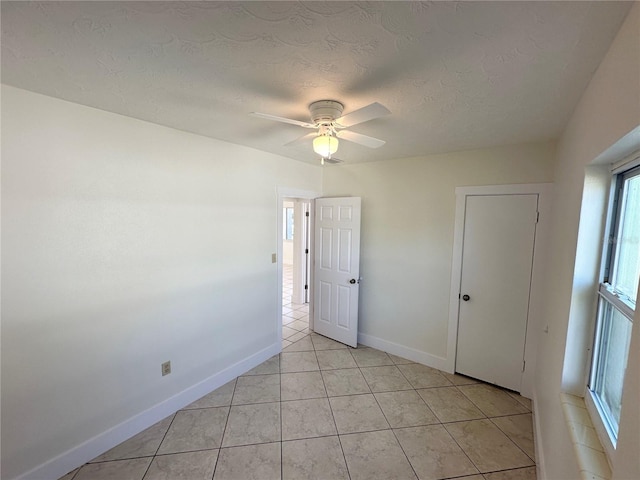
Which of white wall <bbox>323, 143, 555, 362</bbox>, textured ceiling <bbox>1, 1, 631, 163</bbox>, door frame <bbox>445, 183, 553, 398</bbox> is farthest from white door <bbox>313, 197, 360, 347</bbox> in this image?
textured ceiling <bbox>1, 1, 631, 163</bbox>

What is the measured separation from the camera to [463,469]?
185 centimetres

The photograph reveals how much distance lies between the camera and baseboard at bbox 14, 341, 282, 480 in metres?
1.73

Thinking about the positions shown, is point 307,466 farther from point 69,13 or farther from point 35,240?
point 69,13

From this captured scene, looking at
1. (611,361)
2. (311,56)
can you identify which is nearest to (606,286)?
(611,361)

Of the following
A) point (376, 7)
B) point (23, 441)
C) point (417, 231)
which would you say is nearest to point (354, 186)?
point (417, 231)

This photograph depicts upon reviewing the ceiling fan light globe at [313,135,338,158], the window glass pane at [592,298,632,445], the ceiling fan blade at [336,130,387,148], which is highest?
the ceiling fan blade at [336,130,387,148]

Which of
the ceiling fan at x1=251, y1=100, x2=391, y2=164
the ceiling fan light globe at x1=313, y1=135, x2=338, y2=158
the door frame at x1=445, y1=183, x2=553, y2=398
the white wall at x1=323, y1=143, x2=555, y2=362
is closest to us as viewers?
the ceiling fan at x1=251, y1=100, x2=391, y2=164

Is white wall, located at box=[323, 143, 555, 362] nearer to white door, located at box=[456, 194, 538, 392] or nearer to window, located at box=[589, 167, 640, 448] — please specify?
white door, located at box=[456, 194, 538, 392]

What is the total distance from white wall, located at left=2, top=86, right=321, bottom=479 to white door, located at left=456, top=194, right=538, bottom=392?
7.57 feet

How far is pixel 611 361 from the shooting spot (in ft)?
4.11

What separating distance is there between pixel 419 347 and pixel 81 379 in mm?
3053

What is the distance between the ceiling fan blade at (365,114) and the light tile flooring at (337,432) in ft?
7.11

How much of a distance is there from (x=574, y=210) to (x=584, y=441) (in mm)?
1112

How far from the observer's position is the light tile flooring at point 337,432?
1.83 m
